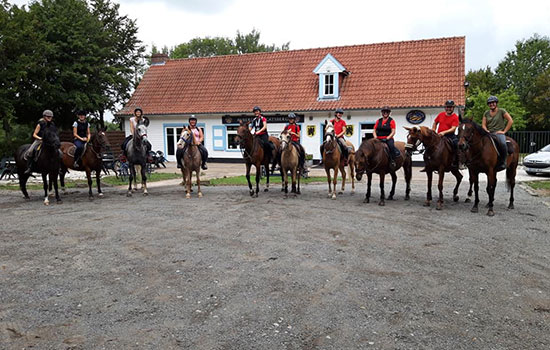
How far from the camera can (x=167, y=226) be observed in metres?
8.05

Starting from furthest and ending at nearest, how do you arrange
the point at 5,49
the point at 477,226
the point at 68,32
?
the point at 68,32, the point at 5,49, the point at 477,226

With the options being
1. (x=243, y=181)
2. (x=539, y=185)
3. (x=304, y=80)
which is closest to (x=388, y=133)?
(x=243, y=181)

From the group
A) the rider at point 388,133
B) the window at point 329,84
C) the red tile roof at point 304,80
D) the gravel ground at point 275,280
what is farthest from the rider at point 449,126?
the window at point 329,84

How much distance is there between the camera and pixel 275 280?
5.10m

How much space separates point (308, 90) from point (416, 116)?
6.60 metres

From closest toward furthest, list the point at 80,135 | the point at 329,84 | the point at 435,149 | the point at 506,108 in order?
1. the point at 435,149
2. the point at 80,135
3. the point at 329,84
4. the point at 506,108

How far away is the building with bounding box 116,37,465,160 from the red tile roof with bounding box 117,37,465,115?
5 centimetres

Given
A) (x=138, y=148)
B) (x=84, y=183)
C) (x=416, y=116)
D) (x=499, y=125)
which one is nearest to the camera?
(x=499, y=125)

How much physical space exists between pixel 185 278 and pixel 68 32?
25.0m

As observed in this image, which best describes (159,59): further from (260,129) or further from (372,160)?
(372,160)

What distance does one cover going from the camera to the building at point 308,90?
22.3m

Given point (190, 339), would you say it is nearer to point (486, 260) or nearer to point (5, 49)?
point (486, 260)

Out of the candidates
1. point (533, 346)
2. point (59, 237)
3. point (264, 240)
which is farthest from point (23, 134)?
point (533, 346)

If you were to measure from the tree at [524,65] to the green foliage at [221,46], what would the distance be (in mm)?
29727
